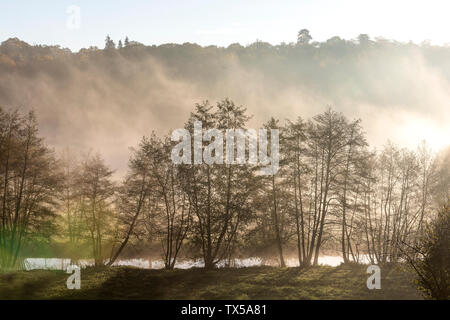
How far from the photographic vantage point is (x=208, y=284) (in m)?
24.5

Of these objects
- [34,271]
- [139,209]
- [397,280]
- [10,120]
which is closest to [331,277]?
[397,280]

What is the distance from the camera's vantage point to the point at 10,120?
104 feet

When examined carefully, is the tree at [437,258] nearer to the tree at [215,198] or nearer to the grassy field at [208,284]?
the grassy field at [208,284]

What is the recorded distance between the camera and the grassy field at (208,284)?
21641 mm

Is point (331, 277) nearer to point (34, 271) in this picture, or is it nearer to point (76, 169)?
point (34, 271)

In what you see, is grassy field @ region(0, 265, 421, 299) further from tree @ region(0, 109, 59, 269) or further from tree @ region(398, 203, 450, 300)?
tree @ region(398, 203, 450, 300)

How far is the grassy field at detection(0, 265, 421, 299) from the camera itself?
21641 millimetres

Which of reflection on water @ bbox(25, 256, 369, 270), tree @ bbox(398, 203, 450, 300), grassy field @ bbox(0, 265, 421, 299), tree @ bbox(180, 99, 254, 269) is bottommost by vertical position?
reflection on water @ bbox(25, 256, 369, 270)

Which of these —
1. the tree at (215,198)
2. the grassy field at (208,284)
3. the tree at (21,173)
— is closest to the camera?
the grassy field at (208,284)

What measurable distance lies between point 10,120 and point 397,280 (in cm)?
3253

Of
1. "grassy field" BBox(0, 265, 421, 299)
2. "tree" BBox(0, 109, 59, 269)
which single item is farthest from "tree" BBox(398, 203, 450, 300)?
"tree" BBox(0, 109, 59, 269)

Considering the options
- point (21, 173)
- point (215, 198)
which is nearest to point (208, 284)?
point (215, 198)

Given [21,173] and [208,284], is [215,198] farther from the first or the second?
[21,173]

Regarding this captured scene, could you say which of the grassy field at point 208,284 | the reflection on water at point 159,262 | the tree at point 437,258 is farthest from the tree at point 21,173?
the tree at point 437,258
